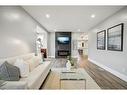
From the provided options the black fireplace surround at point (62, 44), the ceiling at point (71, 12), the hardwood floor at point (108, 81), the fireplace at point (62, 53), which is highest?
the ceiling at point (71, 12)

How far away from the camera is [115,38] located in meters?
5.30

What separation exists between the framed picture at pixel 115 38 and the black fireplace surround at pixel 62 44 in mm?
6722

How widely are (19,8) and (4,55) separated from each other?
5.73 feet

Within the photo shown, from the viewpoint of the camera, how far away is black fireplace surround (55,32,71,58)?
1259cm

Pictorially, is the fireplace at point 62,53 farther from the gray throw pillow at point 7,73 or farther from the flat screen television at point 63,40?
the gray throw pillow at point 7,73

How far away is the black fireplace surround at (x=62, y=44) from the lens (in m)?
12.6

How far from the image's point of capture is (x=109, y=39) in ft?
19.8

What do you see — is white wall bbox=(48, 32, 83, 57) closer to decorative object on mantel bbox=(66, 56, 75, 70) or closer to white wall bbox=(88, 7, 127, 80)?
white wall bbox=(88, 7, 127, 80)

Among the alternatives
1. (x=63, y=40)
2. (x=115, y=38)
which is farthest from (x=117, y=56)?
(x=63, y=40)

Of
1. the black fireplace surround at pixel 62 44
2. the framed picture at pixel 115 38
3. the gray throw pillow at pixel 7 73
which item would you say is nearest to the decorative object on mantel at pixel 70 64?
the framed picture at pixel 115 38

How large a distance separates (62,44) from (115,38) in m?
7.66

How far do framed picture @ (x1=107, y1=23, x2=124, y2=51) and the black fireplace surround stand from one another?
6722 millimetres
